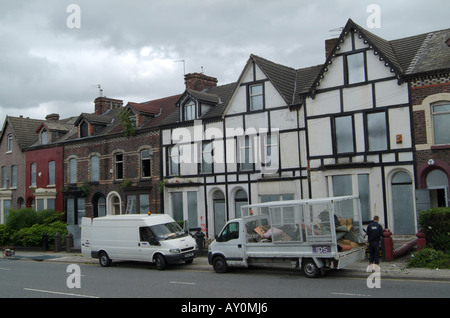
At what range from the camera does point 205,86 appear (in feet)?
101

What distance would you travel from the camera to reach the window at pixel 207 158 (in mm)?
26062

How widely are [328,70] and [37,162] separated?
25204mm

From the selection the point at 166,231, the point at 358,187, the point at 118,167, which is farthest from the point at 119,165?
the point at 358,187

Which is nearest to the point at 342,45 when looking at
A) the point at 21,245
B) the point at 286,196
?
the point at 286,196

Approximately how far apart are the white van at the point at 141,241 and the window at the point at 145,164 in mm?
7782

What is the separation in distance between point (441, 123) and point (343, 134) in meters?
4.15

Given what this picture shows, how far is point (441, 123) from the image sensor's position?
1888 centimetres

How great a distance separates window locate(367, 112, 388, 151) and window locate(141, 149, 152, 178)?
1422 cm

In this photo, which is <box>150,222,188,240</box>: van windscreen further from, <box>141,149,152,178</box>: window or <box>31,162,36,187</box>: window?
<box>31,162,36,187</box>: window

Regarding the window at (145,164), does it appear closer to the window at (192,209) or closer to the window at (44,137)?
the window at (192,209)

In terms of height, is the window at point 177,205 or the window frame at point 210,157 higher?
the window frame at point 210,157

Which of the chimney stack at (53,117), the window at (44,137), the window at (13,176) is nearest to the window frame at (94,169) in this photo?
the window at (44,137)

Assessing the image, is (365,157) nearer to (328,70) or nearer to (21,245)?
(328,70)

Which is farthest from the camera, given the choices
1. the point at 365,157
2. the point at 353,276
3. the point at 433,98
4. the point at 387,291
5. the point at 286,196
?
the point at 286,196
